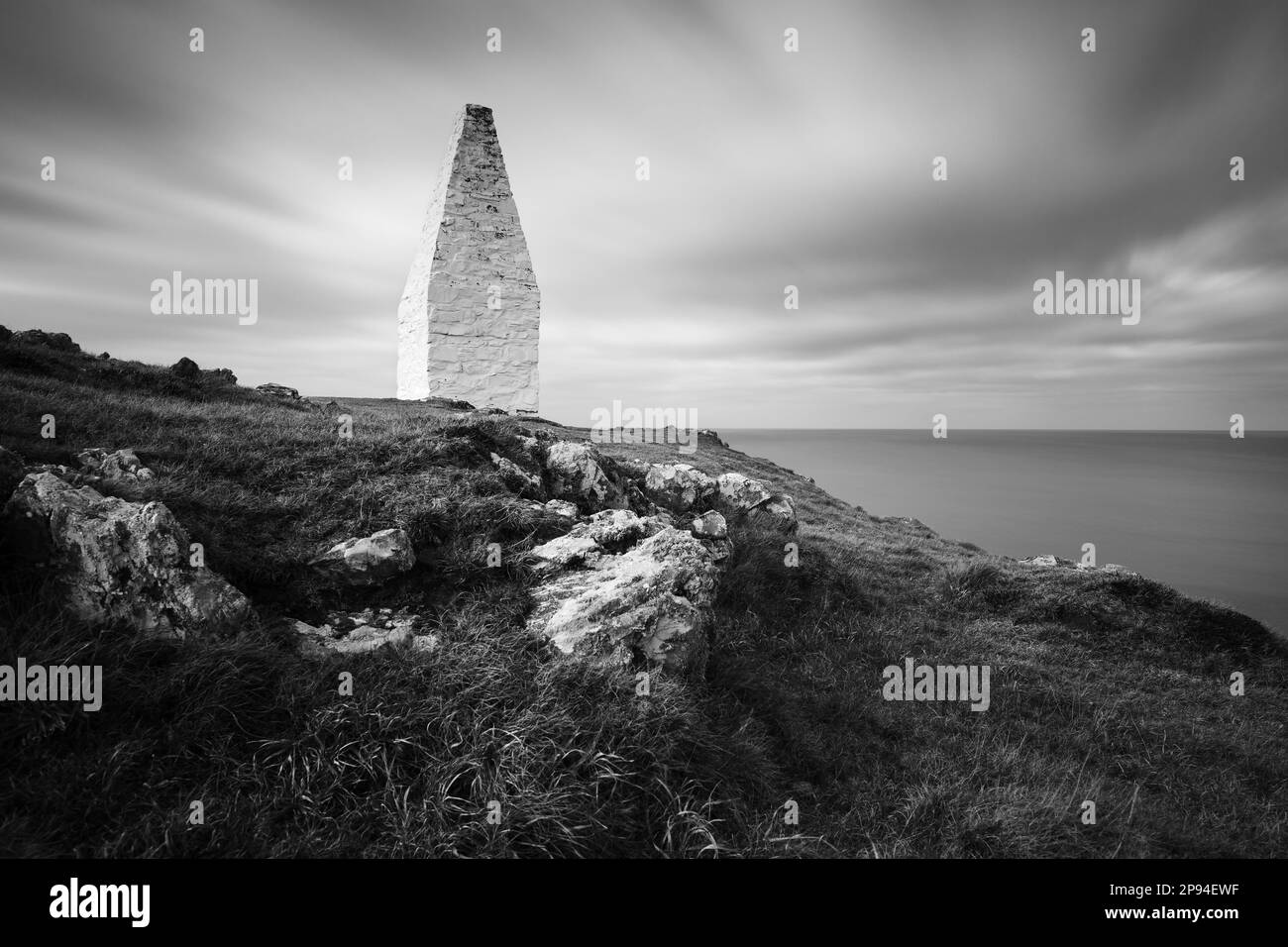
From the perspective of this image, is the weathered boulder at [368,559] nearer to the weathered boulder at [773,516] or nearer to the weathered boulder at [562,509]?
the weathered boulder at [562,509]

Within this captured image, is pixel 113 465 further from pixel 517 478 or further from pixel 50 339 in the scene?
pixel 50 339

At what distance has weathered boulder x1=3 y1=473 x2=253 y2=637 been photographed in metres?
3.92

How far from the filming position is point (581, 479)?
771cm

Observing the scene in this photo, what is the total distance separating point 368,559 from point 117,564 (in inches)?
61.9

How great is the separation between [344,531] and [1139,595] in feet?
35.4

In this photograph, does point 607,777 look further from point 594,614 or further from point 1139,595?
point 1139,595

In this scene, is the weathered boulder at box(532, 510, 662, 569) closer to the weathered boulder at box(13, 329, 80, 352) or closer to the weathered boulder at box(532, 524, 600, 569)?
the weathered boulder at box(532, 524, 600, 569)

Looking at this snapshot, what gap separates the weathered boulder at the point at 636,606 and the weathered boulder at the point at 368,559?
46.8 inches

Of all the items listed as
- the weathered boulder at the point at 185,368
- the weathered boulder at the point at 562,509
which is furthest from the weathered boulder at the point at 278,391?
the weathered boulder at the point at 562,509

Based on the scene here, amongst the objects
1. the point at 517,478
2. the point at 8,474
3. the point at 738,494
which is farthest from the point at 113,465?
the point at 738,494

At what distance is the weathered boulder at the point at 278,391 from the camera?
452 inches

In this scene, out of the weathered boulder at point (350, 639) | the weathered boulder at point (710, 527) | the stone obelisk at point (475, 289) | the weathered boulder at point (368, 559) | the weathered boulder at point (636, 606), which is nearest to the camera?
the weathered boulder at point (350, 639)

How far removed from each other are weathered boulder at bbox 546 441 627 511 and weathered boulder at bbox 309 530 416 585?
8.40 ft
